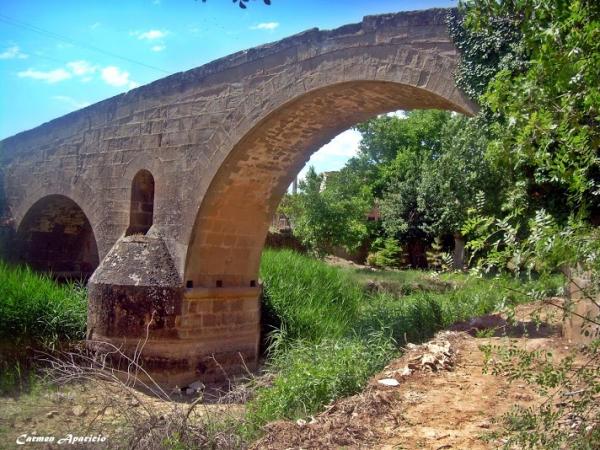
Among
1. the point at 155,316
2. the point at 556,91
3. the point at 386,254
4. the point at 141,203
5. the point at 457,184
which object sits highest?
the point at 457,184

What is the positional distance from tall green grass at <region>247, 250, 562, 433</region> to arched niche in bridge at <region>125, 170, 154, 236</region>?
2091mm

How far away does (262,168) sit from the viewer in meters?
7.55

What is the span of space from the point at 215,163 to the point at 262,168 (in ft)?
2.22

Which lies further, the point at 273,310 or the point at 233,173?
the point at 273,310

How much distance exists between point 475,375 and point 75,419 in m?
4.02

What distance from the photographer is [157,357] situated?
738 centimetres

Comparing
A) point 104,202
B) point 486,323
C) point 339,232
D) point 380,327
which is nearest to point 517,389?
A: point 486,323

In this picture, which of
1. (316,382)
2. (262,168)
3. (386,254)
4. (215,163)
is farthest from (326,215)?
(316,382)

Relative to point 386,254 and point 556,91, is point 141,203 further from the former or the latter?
point 386,254

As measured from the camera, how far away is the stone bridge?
19.1 ft

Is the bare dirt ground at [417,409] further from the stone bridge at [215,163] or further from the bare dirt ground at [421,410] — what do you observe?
the stone bridge at [215,163]

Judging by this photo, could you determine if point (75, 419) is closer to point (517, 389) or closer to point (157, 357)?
point (157, 357)

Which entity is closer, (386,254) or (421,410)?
(421,410)

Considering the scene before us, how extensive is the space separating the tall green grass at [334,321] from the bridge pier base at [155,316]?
942 millimetres
